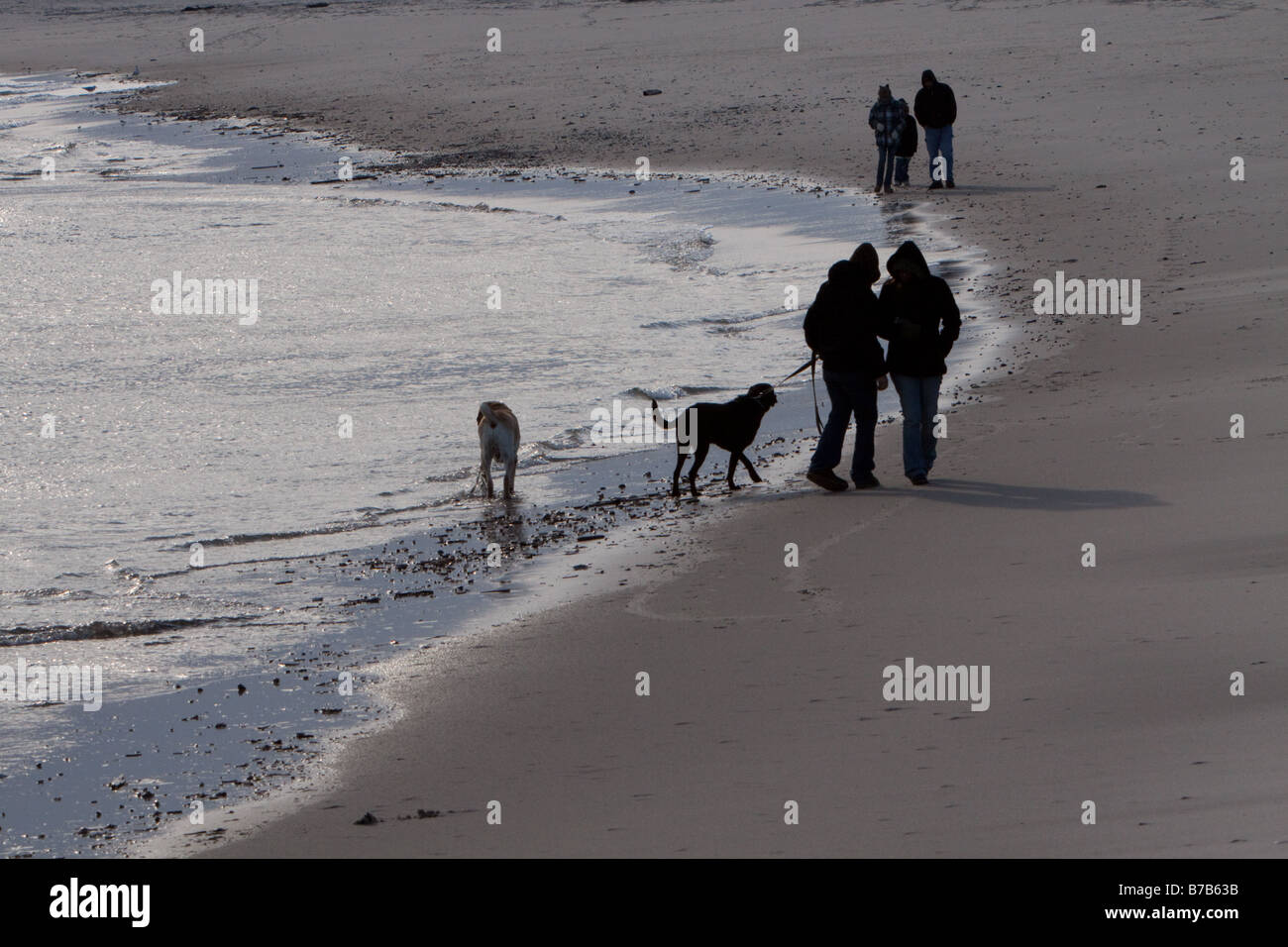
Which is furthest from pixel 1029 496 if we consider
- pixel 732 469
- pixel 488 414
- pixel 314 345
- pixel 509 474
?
pixel 314 345

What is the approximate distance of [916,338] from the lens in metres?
10.1

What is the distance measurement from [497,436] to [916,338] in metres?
2.84

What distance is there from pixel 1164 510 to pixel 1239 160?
15130mm

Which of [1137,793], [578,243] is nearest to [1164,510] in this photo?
[1137,793]

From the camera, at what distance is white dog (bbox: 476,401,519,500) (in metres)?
10.7

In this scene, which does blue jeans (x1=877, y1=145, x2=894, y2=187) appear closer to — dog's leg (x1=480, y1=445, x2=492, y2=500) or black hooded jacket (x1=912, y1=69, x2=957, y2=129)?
black hooded jacket (x1=912, y1=69, x2=957, y2=129)

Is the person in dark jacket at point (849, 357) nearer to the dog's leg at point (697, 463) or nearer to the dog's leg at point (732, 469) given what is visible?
the dog's leg at point (732, 469)

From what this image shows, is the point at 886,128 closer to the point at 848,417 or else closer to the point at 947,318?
the point at 848,417

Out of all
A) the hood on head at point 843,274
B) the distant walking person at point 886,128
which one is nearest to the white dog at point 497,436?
the hood on head at point 843,274

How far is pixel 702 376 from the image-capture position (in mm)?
14797

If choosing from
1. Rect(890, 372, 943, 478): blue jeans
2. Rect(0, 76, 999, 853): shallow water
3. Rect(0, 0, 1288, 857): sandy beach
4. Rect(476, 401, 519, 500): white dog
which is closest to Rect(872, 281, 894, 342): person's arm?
Rect(890, 372, 943, 478): blue jeans

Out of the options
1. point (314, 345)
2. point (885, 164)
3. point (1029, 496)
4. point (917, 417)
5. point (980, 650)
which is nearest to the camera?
point (980, 650)

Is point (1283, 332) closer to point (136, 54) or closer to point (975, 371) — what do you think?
point (975, 371)
